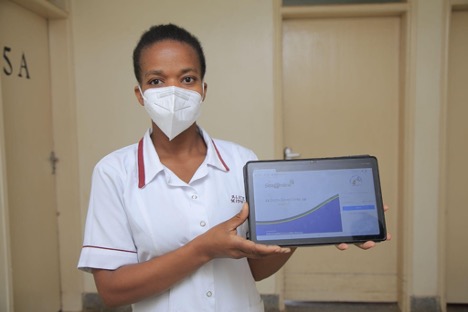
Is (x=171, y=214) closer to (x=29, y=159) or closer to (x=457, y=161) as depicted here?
(x=29, y=159)

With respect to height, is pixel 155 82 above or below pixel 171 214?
above

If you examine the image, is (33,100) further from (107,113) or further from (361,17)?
(361,17)

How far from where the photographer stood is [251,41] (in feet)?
7.59

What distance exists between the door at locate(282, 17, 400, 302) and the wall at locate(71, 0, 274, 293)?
232 mm

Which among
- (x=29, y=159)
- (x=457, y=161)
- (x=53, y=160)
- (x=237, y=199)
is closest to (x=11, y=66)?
(x=29, y=159)

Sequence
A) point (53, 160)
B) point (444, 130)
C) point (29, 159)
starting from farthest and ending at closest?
point (53, 160)
point (444, 130)
point (29, 159)

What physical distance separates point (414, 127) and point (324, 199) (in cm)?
168

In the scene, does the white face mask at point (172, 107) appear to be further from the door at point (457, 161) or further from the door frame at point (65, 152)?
the door at point (457, 161)

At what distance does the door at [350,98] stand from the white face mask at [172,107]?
1596 millimetres

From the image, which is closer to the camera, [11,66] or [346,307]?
[11,66]

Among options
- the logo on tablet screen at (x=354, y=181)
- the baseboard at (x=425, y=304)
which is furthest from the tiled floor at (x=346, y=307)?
the logo on tablet screen at (x=354, y=181)

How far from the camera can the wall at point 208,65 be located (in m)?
2.31

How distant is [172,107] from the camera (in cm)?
94

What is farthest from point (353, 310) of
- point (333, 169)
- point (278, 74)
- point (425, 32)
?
point (333, 169)
